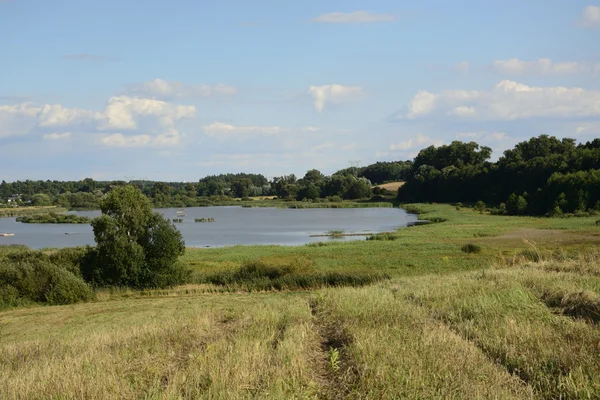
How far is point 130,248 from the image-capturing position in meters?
33.8

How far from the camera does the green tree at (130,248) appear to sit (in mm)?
33750

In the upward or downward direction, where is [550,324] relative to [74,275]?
upward

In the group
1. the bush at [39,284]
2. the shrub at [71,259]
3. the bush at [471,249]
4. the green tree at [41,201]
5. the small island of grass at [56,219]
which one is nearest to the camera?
the bush at [39,284]

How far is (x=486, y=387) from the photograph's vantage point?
270 inches

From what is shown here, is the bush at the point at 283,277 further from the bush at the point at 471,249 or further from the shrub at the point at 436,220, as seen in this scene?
the shrub at the point at 436,220

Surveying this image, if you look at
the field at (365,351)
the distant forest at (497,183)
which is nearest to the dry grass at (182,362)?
the field at (365,351)

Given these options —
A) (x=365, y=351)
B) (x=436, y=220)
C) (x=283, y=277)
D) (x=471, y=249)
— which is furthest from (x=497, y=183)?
(x=365, y=351)

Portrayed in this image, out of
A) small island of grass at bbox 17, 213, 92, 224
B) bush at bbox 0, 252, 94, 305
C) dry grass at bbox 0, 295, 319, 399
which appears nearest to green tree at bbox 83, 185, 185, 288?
bush at bbox 0, 252, 94, 305

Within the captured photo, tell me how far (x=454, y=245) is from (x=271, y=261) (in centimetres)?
2073

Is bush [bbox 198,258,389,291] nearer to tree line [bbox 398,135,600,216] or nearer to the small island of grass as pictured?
tree line [bbox 398,135,600,216]

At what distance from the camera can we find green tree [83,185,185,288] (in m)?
33.8

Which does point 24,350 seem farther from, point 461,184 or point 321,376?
point 461,184

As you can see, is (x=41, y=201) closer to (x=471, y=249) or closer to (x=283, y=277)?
(x=471, y=249)

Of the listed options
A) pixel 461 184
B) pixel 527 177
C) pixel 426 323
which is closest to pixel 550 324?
pixel 426 323
